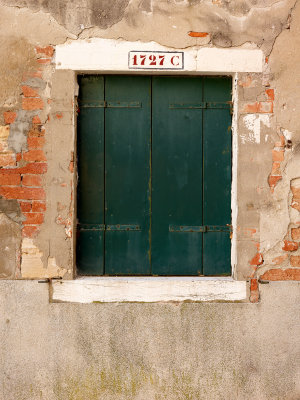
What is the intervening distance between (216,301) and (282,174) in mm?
1202

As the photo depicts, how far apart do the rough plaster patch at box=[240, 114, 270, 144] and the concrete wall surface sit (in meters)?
1.25

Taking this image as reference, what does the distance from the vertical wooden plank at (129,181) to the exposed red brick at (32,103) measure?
1.82 feet

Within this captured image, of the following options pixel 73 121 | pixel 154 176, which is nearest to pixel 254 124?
pixel 154 176

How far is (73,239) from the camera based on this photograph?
9.12ft

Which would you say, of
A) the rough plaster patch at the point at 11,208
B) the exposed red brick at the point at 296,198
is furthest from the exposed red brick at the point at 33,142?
the exposed red brick at the point at 296,198

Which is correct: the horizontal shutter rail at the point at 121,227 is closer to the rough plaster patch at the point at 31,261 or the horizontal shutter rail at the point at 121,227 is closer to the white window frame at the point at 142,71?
the white window frame at the point at 142,71

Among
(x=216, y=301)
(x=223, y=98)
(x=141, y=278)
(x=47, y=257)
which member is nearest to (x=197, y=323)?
(x=216, y=301)

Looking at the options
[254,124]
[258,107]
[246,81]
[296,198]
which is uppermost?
[246,81]

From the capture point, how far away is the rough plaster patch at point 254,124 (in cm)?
277

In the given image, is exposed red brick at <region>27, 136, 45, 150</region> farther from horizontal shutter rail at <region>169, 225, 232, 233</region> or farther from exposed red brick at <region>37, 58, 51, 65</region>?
horizontal shutter rail at <region>169, 225, 232, 233</region>

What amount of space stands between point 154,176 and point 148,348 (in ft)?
4.76

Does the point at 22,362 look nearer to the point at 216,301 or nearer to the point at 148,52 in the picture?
the point at 216,301

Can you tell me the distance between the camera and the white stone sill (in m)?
2.76

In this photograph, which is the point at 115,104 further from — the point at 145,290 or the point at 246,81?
the point at 145,290
